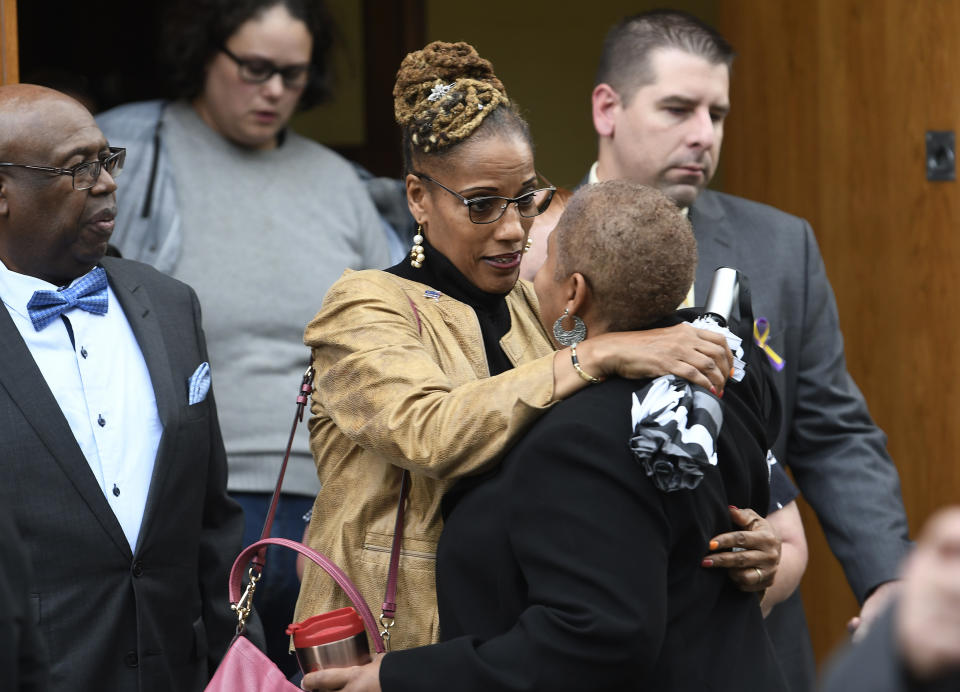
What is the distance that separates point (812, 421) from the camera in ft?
Answer: 10.6

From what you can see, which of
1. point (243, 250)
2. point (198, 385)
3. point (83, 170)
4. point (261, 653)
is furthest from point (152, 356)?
point (243, 250)

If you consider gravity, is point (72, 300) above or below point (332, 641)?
above

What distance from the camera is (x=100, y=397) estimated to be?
251 centimetres

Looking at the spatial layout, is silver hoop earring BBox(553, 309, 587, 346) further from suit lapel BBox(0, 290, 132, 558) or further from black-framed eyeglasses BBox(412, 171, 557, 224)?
suit lapel BBox(0, 290, 132, 558)

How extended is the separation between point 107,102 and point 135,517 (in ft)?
15.0

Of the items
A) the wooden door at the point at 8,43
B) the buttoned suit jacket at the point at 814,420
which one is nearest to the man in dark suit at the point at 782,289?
the buttoned suit jacket at the point at 814,420

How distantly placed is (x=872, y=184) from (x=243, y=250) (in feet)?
6.05

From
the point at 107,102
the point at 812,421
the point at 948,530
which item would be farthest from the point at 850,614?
the point at 107,102

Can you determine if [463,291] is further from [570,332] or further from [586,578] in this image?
[586,578]

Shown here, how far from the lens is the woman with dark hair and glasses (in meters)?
3.61

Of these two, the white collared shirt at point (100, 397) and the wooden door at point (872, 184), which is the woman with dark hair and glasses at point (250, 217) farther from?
the wooden door at point (872, 184)

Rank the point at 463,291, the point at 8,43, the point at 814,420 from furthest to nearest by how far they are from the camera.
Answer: the point at 814,420
the point at 8,43
the point at 463,291

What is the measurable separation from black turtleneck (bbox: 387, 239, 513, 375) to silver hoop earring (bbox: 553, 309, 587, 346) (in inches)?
12.5

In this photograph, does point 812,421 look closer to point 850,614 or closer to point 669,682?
point 850,614
